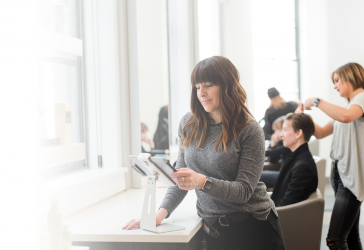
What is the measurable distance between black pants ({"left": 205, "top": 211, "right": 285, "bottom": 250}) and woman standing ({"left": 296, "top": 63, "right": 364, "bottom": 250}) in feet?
3.36

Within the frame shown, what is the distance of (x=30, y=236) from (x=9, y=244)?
7 centimetres

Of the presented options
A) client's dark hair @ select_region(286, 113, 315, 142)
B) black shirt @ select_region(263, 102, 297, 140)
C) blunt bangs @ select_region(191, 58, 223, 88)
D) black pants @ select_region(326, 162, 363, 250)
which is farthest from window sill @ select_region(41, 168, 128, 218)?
black shirt @ select_region(263, 102, 297, 140)

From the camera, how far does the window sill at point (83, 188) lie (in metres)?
1.57

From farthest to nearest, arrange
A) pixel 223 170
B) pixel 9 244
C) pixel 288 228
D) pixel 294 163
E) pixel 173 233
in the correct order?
pixel 294 163, pixel 288 228, pixel 223 170, pixel 173 233, pixel 9 244

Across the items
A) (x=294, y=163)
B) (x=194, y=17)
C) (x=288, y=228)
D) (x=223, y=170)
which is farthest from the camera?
(x=194, y=17)

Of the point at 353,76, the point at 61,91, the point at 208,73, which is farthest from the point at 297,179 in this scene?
the point at 61,91

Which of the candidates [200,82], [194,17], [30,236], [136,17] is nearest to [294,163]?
[200,82]

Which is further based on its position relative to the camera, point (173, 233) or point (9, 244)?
point (173, 233)

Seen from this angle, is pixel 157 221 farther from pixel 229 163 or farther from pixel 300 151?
pixel 300 151

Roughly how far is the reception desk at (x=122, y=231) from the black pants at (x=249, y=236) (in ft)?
0.40

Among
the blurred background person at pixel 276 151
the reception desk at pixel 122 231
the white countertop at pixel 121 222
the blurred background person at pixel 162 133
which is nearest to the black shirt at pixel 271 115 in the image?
the blurred background person at pixel 276 151

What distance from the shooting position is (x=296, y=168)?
2.12 meters

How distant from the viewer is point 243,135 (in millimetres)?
1452

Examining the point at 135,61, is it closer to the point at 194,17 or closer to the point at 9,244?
the point at 9,244
